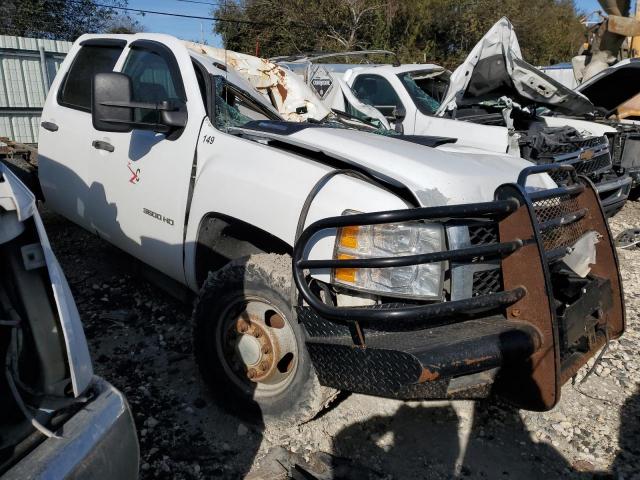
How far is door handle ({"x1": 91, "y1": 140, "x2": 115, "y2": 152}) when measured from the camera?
3670 millimetres

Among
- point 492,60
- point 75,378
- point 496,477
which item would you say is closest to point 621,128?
point 492,60

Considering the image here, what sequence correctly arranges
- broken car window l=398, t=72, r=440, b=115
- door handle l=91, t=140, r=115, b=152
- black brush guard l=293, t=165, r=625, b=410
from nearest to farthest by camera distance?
black brush guard l=293, t=165, r=625, b=410 < door handle l=91, t=140, r=115, b=152 < broken car window l=398, t=72, r=440, b=115

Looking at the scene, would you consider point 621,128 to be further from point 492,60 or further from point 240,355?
point 240,355

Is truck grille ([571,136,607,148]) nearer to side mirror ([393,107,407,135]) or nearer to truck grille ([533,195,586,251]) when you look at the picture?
side mirror ([393,107,407,135])

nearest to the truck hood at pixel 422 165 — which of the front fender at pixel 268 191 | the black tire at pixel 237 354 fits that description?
the front fender at pixel 268 191

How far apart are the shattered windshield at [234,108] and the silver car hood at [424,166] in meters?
0.56

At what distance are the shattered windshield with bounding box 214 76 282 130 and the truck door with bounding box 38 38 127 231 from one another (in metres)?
1.02

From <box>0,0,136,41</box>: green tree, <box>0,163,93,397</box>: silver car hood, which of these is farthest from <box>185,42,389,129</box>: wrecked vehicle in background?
<box>0,0,136,41</box>: green tree

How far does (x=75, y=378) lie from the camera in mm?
1569

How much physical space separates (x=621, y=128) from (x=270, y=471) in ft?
24.0

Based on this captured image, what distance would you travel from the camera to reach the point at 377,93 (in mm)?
7812

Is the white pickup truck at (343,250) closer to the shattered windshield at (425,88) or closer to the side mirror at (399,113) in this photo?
the side mirror at (399,113)

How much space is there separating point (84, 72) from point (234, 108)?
1545 millimetres

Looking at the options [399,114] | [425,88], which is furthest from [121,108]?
[425,88]
